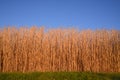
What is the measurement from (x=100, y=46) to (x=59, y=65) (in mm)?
3291

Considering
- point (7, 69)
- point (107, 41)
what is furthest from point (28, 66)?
point (107, 41)

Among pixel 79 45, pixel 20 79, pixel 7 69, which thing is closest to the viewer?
pixel 20 79

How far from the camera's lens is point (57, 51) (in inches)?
523

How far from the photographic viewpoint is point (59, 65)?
13008 mm

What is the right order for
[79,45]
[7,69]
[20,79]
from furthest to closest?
[79,45] < [7,69] < [20,79]

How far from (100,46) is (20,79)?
684 centimetres

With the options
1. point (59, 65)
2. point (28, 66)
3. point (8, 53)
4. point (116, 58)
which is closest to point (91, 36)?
point (116, 58)

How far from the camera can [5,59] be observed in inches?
509

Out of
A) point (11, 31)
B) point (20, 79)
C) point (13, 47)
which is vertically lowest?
point (20, 79)

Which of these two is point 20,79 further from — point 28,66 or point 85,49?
point 85,49

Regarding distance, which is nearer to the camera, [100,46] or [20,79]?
[20,79]

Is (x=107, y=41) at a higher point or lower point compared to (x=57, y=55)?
higher

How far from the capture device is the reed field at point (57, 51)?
12969mm

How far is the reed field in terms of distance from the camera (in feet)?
42.5
